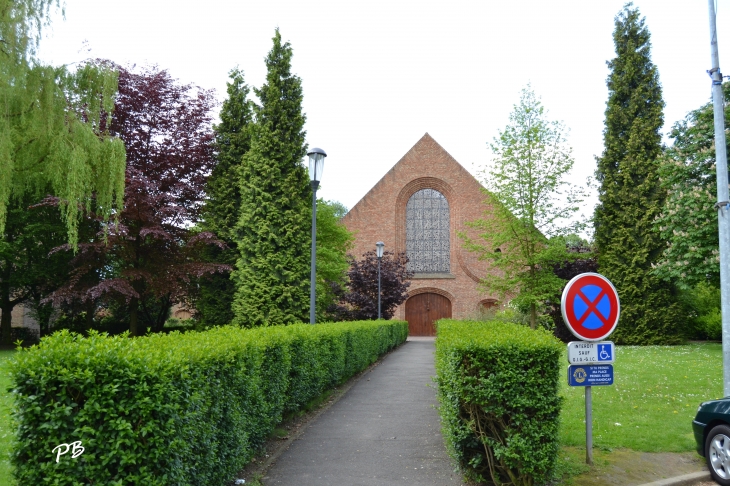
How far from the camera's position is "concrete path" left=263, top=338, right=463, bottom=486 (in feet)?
17.8

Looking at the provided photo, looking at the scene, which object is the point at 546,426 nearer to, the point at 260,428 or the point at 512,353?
the point at 512,353

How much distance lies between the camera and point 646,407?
28.7 ft

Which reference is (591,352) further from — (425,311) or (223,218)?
(425,311)

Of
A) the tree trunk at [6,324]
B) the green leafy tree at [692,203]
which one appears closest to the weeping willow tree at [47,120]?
the tree trunk at [6,324]

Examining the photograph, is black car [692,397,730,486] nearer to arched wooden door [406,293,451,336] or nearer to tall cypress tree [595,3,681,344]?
tall cypress tree [595,3,681,344]

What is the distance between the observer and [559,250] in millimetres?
20500

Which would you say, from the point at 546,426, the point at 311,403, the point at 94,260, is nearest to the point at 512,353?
the point at 546,426

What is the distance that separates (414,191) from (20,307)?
104ft

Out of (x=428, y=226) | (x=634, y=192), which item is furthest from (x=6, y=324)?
(x=634, y=192)

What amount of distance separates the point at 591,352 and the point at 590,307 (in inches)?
18.8

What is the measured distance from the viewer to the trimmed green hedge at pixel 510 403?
4.55m

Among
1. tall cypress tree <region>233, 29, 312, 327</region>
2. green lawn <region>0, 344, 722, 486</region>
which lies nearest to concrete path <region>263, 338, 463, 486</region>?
green lawn <region>0, 344, 722, 486</region>

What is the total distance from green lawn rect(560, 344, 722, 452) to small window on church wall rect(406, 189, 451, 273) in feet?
71.3

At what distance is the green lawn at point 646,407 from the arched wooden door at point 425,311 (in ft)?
67.8
